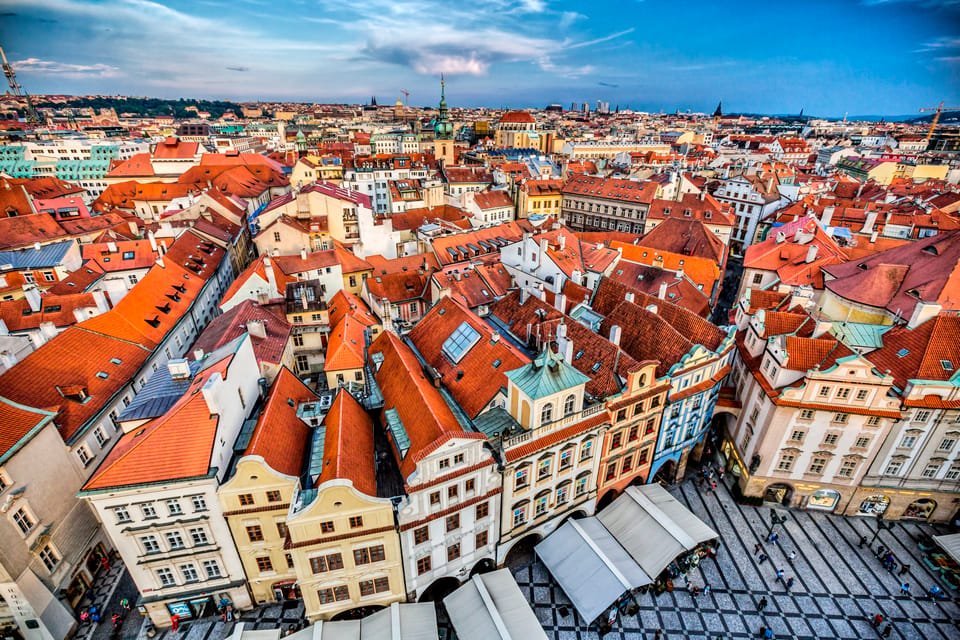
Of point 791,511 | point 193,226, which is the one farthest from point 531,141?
point 791,511

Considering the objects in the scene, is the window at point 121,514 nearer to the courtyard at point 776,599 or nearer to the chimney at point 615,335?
the courtyard at point 776,599

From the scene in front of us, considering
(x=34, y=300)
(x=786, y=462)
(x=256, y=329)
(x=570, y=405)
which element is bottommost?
(x=786, y=462)

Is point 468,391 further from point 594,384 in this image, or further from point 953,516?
point 953,516

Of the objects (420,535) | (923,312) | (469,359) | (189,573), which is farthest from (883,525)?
(189,573)

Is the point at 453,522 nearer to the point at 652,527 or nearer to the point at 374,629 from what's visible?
the point at 374,629

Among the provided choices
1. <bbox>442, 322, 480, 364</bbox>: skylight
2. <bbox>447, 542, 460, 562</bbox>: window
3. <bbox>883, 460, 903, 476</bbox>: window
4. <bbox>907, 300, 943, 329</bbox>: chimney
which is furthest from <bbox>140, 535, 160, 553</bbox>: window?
<bbox>907, 300, 943, 329</bbox>: chimney

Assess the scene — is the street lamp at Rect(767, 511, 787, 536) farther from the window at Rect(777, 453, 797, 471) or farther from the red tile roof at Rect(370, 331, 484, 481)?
the red tile roof at Rect(370, 331, 484, 481)
